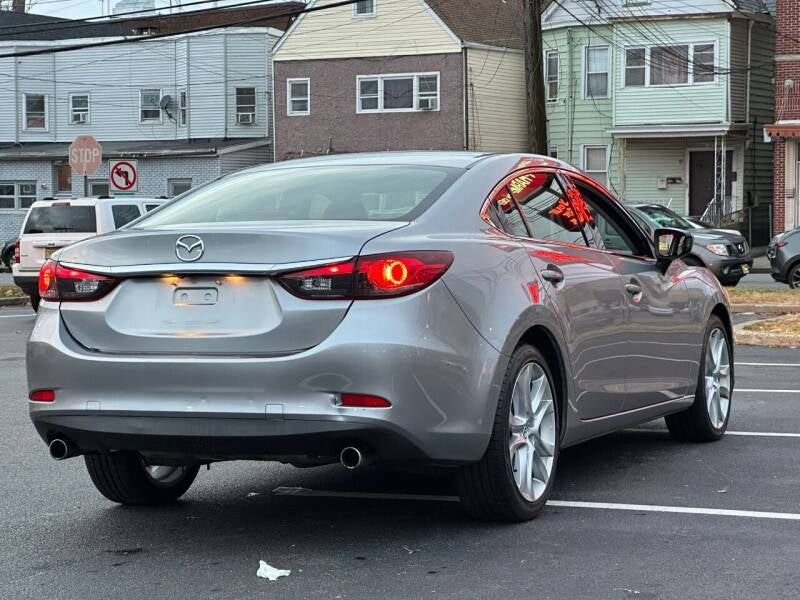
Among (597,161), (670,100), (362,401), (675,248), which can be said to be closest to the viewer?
(362,401)

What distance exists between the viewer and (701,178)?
41188 mm

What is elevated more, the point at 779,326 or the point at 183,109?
the point at 183,109

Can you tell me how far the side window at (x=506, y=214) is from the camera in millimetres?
6129

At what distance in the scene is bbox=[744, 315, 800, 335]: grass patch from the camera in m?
15.3

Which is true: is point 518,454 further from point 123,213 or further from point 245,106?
point 245,106

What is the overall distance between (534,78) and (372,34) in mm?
19104

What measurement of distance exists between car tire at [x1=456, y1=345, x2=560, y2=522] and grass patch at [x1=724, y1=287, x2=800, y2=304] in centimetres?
1342

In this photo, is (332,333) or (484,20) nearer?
(332,333)

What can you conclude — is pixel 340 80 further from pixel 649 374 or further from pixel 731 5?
pixel 649 374

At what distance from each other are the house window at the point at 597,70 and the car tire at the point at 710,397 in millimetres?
34127

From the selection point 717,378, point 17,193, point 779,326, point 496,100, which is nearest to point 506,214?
point 717,378

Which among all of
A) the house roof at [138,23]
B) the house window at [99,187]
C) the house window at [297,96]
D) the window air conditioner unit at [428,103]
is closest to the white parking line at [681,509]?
the window air conditioner unit at [428,103]

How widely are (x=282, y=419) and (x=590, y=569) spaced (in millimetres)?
1306

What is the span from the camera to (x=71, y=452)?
18.4 feet
